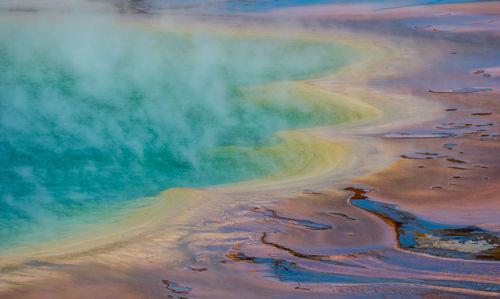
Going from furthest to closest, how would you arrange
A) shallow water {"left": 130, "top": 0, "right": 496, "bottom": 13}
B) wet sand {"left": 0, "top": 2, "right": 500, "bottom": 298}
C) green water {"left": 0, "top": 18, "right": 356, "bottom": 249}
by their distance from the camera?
1. shallow water {"left": 130, "top": 0, "right": 496, "bottom": 13}
2. green water {"left": 0, "top": 18, "right": 356, "bottom": 249}
3. wet sand {"left": 0, "top": 2, "right": 500, "bottom": 298}

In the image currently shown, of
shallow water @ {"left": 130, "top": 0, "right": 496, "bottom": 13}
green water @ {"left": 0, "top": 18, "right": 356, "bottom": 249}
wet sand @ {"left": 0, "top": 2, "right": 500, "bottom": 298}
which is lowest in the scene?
wet sand @ {"left": 0, "top": 2, "right": 500, "bottom": 298}

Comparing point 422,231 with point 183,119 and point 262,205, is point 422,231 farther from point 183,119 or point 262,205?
point 183,119

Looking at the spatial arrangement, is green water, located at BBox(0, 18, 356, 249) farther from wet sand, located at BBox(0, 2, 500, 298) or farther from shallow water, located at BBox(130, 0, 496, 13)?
shallow water, located at BBox(130, 0, 496, 13)

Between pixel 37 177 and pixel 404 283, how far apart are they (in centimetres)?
261

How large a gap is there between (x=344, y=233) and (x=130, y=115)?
10.0ft

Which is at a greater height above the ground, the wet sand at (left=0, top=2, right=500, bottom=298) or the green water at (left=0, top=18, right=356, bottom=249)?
the green water at (left=0, top=18, right=356, bottom=249)

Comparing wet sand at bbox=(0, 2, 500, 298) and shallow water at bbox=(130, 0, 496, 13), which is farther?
shallow water at bbox=(130, 0, 496, 13)

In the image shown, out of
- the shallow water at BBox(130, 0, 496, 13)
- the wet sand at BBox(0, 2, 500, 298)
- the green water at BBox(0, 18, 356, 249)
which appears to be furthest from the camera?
the shallow water at BBox(130, 0, 496, 13)

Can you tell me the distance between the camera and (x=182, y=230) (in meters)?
2.61

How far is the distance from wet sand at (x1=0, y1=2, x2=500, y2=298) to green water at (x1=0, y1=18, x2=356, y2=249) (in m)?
0.52

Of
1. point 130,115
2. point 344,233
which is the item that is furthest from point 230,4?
point 344,233

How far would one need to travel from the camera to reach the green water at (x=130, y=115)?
3.52 meters

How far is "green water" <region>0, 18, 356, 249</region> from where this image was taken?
3521 millimetres

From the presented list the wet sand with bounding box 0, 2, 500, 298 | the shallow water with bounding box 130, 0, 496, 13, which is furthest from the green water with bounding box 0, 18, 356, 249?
the shallow water with bounding box 130, 0, 496, 13
